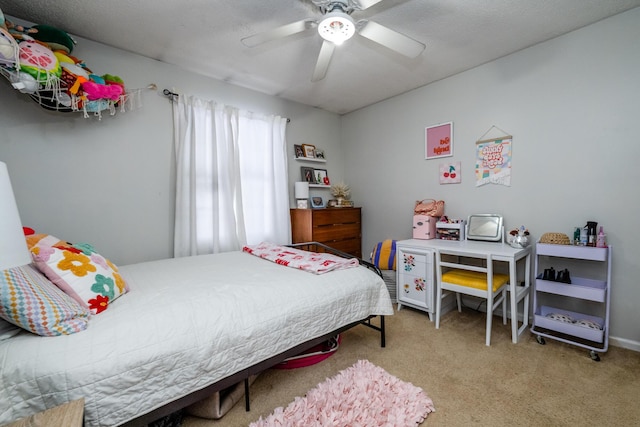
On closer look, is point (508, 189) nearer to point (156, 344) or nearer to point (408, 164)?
point (408, 164)

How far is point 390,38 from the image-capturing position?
1827mm

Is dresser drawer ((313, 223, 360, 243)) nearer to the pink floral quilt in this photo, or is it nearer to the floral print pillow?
the pink floral quilt

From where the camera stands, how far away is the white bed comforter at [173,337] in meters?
0.88

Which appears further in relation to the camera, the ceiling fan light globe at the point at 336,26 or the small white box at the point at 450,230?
the small white box at the point at 450,230

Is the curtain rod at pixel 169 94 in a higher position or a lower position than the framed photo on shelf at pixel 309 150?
higher

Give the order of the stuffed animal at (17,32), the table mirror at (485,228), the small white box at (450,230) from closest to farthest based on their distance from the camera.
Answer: the stuffed animal at (17,32) < the table mirror at (485,228) < the small white box at (450,230)

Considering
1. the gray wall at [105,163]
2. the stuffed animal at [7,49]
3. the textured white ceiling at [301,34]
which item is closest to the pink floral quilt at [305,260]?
the gray wall at [105,163]

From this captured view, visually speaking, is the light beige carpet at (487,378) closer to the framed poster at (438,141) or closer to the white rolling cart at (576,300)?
the white rolling cart at (576,300)

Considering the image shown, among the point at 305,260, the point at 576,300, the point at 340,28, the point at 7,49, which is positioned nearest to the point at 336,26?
the point at 340,28

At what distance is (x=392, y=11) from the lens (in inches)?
75.5

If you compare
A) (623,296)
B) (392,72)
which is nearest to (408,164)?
(392,72)

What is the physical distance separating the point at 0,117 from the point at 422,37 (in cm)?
328

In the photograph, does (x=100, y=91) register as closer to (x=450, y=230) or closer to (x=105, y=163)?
(x=105, y=163)

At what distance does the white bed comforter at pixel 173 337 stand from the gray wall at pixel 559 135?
1.69m
